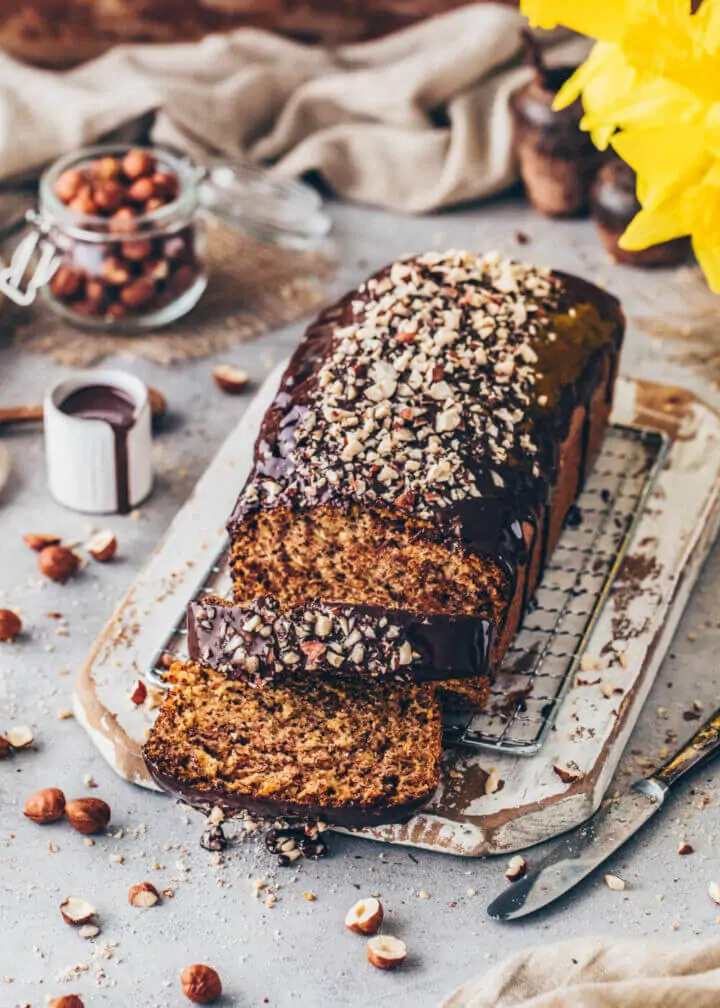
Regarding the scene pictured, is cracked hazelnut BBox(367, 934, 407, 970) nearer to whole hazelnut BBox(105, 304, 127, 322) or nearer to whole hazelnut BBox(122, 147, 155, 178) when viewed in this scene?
whole hazelnut BBox(105, 304, 127, 322)

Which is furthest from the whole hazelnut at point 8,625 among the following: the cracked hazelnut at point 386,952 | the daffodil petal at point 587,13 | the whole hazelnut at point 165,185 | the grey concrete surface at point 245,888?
the daffodil petal at point 587,13

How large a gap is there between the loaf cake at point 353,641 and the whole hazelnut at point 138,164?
205 centimetres

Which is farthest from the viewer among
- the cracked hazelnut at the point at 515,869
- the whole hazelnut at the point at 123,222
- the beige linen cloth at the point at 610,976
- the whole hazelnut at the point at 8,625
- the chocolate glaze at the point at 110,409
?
the whole hazelnut at the point at 123,222

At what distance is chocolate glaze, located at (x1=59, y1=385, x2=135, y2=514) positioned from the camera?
4.07m

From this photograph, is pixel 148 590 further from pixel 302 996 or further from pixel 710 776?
pixel 710 776

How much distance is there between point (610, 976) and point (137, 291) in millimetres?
2723

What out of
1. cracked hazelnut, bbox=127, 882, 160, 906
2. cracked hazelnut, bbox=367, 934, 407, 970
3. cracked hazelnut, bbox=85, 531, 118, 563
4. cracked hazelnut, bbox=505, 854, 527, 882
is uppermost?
cracked hazelnut, bbox=505, 854, 527, 882

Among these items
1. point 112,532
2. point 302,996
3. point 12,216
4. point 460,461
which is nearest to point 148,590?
point 112,532

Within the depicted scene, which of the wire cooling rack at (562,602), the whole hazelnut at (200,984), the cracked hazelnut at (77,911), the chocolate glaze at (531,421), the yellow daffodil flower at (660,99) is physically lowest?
the cracked hazelnut at (77,911)

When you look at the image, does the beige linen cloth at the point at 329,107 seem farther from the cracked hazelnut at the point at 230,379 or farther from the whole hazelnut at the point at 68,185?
the cracked hazelnut at the point at 230,379

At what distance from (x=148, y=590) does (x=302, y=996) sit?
121cm

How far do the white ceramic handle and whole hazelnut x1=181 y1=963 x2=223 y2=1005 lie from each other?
1.60 meters

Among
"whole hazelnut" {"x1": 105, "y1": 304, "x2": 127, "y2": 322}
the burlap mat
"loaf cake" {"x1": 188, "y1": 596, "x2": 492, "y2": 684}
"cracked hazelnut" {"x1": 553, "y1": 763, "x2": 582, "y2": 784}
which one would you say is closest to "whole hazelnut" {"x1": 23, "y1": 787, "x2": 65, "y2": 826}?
"loaf cake" {"x1": 188, "y1": 596, "x2": 492, "y2": 684}

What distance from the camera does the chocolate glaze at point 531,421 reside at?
132 inches
